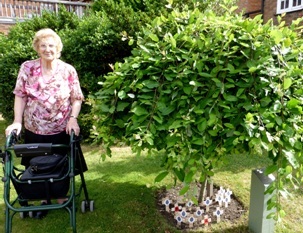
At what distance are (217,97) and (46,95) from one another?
1.68 meters

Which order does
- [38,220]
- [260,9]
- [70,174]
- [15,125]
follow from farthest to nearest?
[260,9], [38,220], [15,125], [70,174]

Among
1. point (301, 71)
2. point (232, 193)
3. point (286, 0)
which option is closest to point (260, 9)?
point (286, 0)

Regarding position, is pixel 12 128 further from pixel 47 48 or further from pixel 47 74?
pixel 47 48

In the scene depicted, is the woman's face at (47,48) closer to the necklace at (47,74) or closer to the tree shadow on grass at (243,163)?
the necklace at (47,74)

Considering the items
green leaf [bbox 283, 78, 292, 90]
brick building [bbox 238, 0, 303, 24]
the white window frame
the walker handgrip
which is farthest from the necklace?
the white window frame

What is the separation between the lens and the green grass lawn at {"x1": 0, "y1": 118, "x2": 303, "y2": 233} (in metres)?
2.89

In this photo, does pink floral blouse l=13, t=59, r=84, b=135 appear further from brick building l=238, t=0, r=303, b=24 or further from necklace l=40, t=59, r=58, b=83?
brick building l=238, t=0, r=303, b=24

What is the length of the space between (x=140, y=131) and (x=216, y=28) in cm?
94

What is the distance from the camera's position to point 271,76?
1.91 meters

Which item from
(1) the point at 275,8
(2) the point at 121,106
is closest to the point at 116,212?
(2) the point at 121,106

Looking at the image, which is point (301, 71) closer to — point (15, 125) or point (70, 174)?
point (70, 174)

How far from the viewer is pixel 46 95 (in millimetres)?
2771

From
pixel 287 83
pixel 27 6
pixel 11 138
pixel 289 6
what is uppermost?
pixel 27 6

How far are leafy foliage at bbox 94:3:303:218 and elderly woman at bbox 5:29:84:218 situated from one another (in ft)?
2.72
